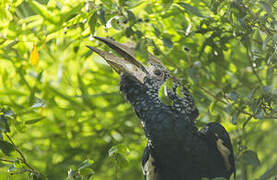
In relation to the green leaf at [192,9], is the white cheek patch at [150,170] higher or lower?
lower

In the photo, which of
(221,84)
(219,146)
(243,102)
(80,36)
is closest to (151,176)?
(219,146)

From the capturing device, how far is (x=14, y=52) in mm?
1654

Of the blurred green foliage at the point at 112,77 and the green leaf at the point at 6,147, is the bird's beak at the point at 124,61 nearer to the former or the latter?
the blurred green foliage at the point at 112,77

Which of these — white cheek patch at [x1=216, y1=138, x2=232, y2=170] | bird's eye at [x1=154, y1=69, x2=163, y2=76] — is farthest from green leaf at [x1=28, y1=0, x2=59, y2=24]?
white cheek patch at [x1=216, y1=138, x2=232, y2=170]

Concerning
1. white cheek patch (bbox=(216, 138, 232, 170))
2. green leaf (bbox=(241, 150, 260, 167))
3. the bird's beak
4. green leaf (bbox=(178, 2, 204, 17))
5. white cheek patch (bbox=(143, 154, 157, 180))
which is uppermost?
green leaf (bbox=(178, 2, 204, 17))

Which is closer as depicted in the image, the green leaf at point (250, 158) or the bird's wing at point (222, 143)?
the green leaf at point (250, 158)

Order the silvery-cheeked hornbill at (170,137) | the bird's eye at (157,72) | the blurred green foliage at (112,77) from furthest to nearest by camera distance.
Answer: the bird's eye at (157,72)
the silvery-cheeked hornbill at (170,137)
the blurred green foliage at (112,77)

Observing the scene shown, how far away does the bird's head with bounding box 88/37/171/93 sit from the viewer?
1.17 metres

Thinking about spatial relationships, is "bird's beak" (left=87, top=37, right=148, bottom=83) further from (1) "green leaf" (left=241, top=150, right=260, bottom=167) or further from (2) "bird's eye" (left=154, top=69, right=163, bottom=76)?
(1) "green leaf" (left=241, top=150, right=260, bottom=167)

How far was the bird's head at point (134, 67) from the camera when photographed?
117 cm

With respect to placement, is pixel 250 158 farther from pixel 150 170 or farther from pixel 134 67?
pixel 134 67

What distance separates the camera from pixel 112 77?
1.73 metres

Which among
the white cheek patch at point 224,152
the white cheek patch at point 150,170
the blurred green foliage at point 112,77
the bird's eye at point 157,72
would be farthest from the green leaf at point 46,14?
the white cheek patch at point 224,152

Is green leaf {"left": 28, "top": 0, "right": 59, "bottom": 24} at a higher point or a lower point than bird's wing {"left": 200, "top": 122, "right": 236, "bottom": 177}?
higher
